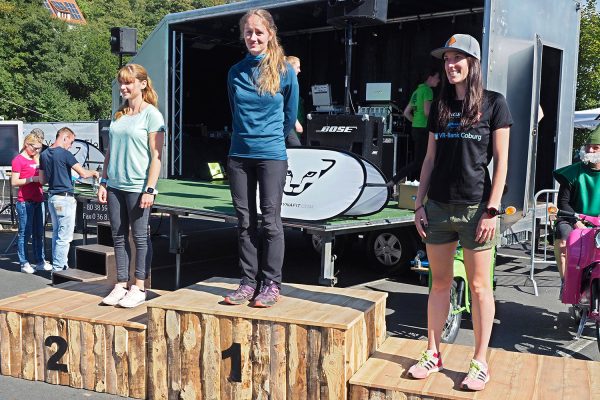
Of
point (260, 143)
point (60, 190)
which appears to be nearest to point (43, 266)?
point (60, 190)

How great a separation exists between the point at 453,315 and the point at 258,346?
1828 millimetres

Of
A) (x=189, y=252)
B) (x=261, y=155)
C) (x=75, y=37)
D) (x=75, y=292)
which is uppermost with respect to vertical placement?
(x=75, y=37)

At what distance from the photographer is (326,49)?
12344 millimetres

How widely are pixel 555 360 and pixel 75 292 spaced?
3.23m

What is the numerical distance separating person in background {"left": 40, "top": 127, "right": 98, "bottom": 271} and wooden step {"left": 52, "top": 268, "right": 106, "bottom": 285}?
174 centimetres

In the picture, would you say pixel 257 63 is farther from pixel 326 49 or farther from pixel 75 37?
pixel 75 37

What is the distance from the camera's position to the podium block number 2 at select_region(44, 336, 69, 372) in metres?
3.93

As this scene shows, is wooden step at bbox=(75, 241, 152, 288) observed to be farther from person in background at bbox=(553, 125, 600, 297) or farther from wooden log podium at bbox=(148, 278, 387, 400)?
person in background at bbox=(553, 125, 600, 297)

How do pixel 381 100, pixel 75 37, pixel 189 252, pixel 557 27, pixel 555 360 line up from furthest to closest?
1. pixel 75 37
2. pixel 381 100
3. pixel 189 252
4. pixel 557 27
5. pixel 555 360

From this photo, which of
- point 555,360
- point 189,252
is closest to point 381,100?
point 189,252

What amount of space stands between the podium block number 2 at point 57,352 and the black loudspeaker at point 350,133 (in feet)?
14.7

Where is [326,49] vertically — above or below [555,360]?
above

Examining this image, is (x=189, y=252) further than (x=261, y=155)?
Yes

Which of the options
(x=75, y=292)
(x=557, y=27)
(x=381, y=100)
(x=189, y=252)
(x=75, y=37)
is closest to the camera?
(x=75, y=292)
